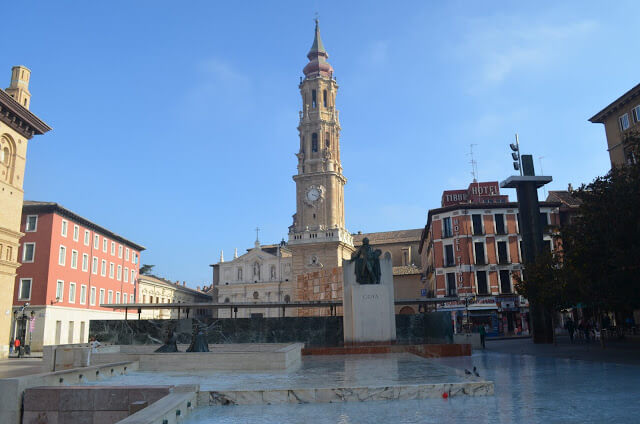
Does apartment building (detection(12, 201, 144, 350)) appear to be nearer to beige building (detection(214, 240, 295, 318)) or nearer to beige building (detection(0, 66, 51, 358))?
beige building (detection(0, 66, 51, 358))

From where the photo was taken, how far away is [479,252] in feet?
166

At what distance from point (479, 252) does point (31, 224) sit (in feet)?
139

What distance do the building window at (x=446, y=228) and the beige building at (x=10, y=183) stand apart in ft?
124

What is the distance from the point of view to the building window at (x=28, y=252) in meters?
43.8

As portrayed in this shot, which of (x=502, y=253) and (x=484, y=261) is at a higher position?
(x=502, y=253)

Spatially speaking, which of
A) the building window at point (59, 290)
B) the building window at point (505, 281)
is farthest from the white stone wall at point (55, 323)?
the building window at point (505, 281)

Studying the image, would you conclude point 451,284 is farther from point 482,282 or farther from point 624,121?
point 624,121

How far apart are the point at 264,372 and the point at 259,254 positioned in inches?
2985

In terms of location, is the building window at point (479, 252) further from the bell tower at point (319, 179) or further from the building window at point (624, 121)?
the bell tower at point (319, 179)

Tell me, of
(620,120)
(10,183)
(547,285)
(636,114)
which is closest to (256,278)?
(10,183)

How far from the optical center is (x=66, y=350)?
1499 centimetres

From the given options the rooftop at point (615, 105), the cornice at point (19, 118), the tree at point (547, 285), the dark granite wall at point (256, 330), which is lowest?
the dark granite wall at point (256, 330)

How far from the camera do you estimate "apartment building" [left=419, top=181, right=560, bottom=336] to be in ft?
160

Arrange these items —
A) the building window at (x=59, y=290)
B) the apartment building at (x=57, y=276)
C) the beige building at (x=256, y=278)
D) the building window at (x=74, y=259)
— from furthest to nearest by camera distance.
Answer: the beige building at (x=256, y=278)
the building window at (x=74, y=259)
the building window at (x=59, y=290)
the apartment building at (x=57, y=276)
